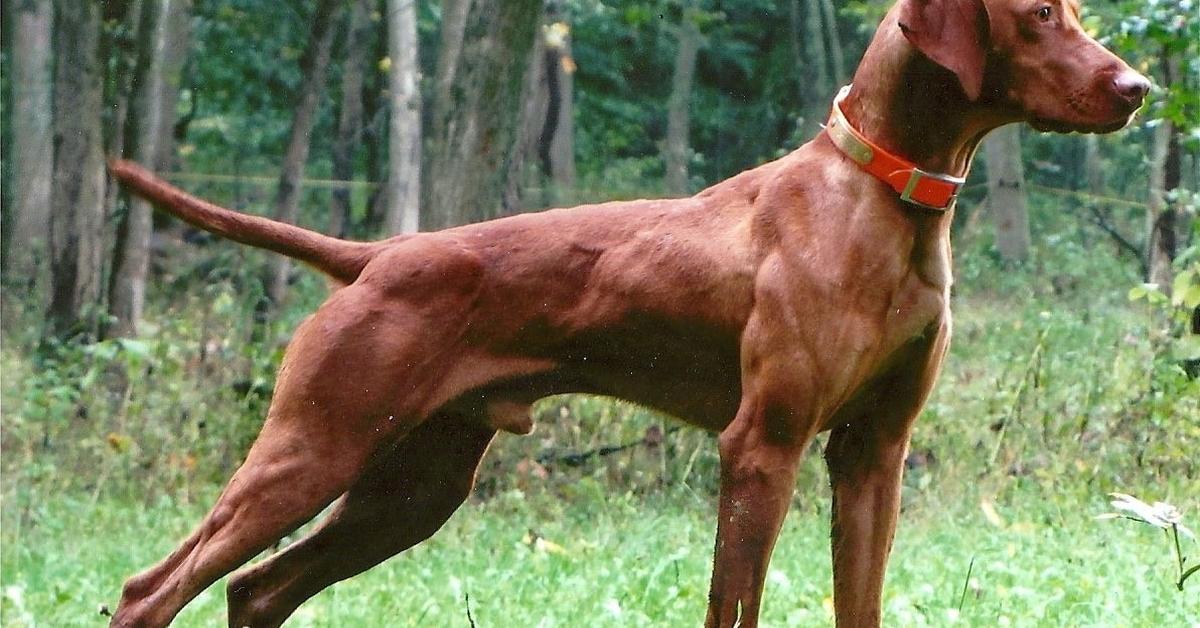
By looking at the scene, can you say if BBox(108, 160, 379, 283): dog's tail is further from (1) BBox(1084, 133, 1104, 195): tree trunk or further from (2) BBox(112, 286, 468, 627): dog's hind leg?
(1) BBox(1084, 133, 1104, 195): tree trunk

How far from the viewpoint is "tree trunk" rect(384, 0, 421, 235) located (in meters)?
15.6

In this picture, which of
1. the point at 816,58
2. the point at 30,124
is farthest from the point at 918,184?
the point at 30,124

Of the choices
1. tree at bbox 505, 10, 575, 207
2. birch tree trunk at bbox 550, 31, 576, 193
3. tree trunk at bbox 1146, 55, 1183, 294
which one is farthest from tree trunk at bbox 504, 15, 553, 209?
tree trunk at bbox 1146, 55, 1183, 294

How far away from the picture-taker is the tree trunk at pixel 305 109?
42.4ft

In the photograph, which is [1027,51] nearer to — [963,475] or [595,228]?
[595,228]

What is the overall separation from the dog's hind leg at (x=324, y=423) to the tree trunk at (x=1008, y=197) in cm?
1638

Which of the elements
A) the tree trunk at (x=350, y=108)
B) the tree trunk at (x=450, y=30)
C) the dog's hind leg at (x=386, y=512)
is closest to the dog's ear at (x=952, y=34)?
the dog's hind leg at (x=386, y=512)

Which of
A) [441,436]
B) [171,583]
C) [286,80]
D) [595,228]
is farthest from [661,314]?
[286,80]

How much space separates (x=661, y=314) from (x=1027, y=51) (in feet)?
4.09

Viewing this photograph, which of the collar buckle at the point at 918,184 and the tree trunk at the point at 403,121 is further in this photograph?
the tree trunk at the point at 403,121

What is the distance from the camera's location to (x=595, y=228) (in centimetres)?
477

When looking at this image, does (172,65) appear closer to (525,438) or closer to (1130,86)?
(525,438)

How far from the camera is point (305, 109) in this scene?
1331cm

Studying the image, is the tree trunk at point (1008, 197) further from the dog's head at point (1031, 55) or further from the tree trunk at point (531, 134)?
the dog's head at point (1031, 55)
